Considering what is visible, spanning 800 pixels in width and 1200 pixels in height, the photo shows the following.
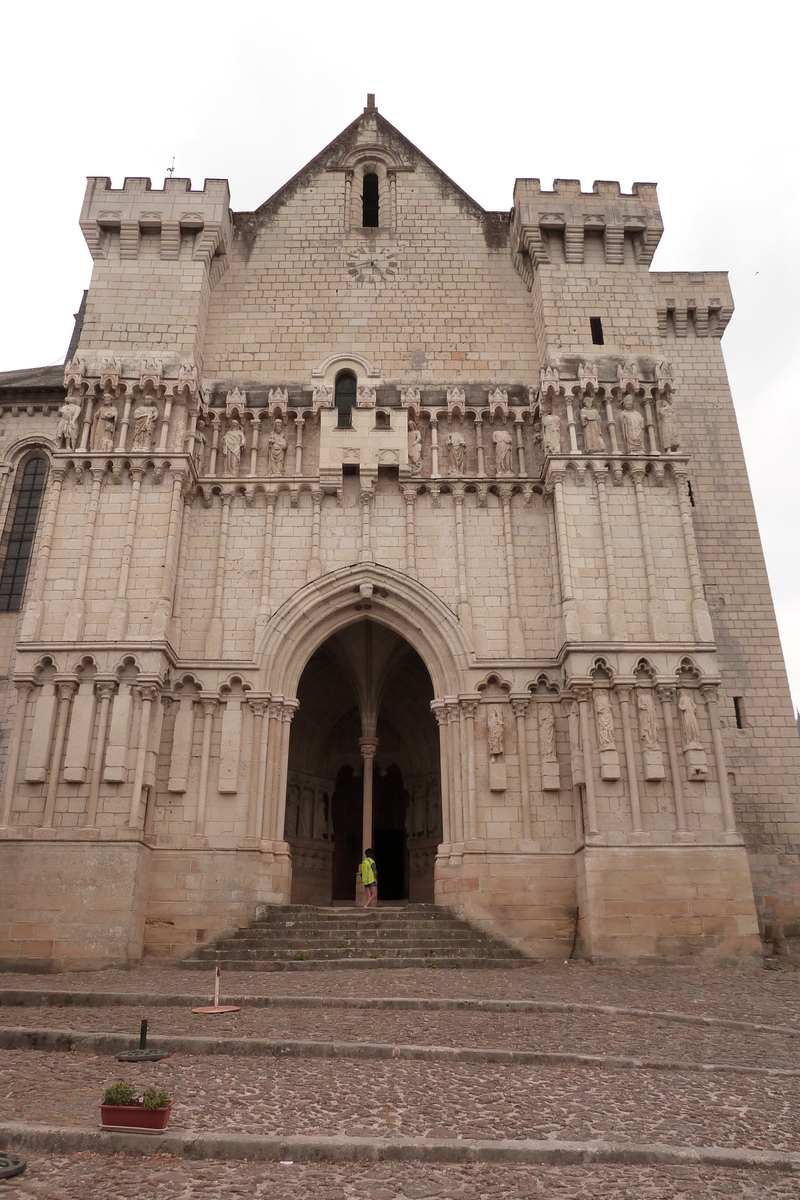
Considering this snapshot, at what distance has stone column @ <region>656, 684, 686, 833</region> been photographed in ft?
46.6

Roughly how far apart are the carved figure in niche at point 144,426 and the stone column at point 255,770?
556 centimetres

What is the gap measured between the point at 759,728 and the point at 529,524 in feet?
21.0

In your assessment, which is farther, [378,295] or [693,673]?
[378,295]

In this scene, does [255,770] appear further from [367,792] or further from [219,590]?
[219,590]

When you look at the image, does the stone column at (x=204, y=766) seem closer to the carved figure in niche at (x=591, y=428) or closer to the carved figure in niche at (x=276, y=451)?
the carved figure in niche at (x=276, y=451)

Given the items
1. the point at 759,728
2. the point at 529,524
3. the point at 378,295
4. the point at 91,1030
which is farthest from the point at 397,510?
the point at 91,1030

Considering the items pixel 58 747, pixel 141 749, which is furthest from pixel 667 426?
pixel 58 747

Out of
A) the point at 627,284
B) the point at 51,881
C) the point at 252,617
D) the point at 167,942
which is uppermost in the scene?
the point at 627,284

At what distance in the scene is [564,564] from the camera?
15.9 metres

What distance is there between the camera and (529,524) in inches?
675

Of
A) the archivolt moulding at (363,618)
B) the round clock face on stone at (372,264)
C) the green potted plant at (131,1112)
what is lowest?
the green potted plant at (131,1112)

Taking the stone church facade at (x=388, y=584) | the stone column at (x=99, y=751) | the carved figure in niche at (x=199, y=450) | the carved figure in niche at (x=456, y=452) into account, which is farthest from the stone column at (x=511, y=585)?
the stone column at (x=99, y=751)

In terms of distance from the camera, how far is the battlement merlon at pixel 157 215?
60.8 feet

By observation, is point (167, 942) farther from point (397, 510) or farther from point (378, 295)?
point (378, 295)
